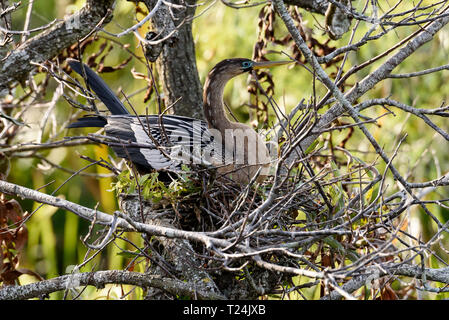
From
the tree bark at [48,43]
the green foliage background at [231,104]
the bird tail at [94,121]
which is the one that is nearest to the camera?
the tree bark at [48,43]

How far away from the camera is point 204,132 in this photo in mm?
2869

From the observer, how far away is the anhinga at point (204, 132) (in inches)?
104

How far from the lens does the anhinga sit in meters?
2.65

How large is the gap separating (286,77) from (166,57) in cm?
243

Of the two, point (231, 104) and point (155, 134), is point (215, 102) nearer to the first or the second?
point (155, 134)

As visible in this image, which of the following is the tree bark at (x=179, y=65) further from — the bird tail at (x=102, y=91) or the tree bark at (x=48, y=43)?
the tree bark at (x=48, y=43)

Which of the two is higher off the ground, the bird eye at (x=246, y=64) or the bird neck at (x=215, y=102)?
the bird eye at (x=246, y=64)

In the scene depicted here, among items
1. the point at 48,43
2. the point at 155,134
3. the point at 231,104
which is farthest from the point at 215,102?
the point at 231,104

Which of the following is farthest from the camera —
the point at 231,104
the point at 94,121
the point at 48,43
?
the point at 231,104

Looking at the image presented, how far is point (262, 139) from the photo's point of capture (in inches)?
110

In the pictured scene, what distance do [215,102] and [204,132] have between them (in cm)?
19

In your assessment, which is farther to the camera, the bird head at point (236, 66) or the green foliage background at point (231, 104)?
the green foliage background at point (231, 104)

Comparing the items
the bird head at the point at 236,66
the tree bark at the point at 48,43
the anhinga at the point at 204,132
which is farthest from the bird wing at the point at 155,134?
the tree bark at the point at 48,43
